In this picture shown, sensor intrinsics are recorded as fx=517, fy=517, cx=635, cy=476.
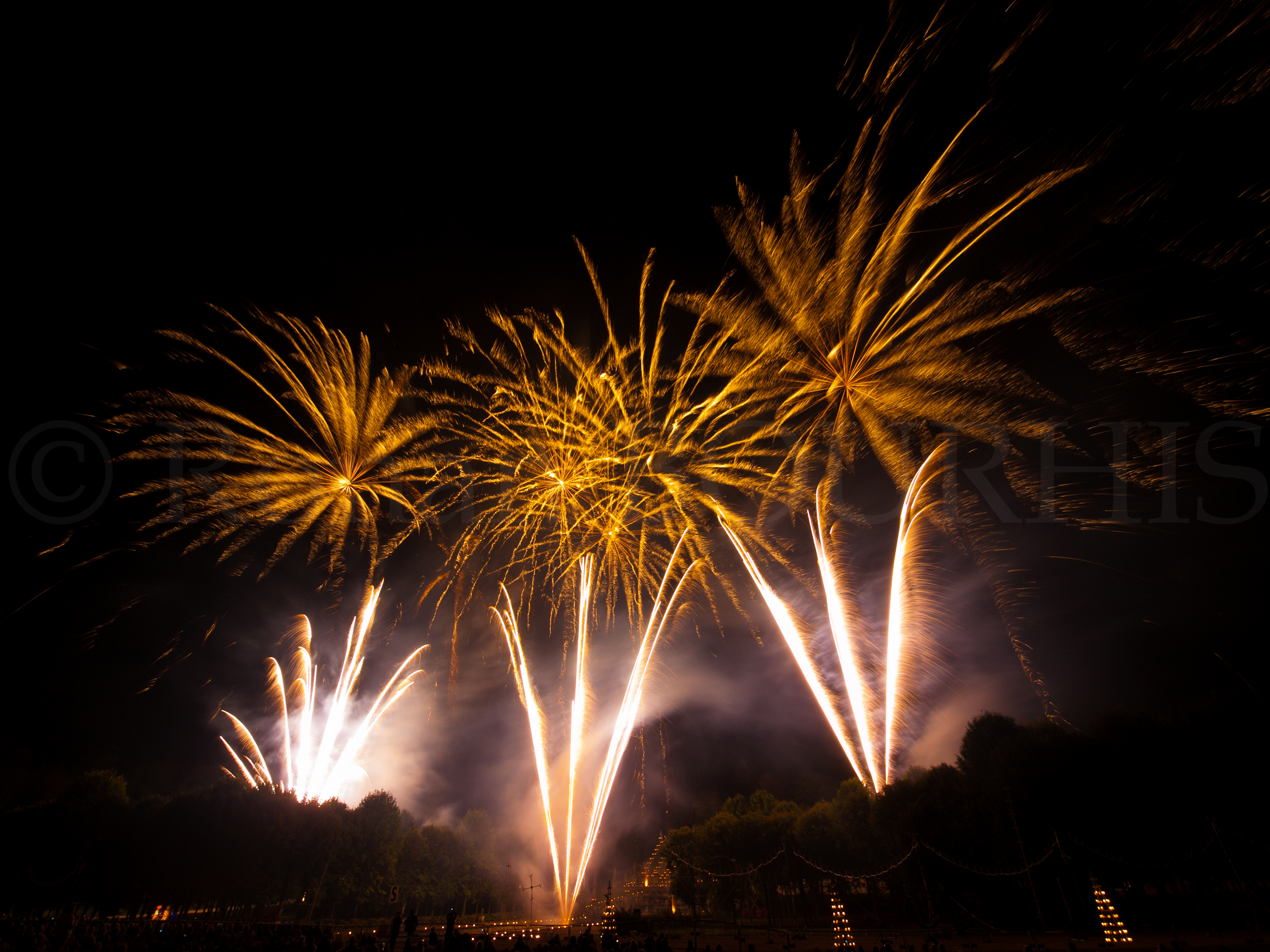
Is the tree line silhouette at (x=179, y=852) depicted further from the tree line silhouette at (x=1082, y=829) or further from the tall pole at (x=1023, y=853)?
the tall pole at (x=1023, y=853)

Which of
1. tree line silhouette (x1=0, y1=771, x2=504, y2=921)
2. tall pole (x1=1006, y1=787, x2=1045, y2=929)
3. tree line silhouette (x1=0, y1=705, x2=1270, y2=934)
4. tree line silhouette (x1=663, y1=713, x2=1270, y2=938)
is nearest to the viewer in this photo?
tree line silhouette (x1=663, y1=713, x2=1270, y2=938)

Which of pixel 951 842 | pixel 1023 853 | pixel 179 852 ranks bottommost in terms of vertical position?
pixel 1023 853

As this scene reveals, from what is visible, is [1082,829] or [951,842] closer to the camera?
[1082,829]

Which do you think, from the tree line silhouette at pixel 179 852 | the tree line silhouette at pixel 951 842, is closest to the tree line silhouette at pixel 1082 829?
the tree line silhouette at pixel 951 842

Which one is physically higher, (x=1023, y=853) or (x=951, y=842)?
(x=951, y=842)

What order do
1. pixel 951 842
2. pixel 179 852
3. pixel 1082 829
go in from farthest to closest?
pixel 179 852 < pixel 951 842 < pixel 1082 829

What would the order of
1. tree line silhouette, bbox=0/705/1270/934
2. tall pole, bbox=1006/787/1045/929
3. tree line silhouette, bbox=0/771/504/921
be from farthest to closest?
1. tree line silhouette, bbox=0/771/504/921
2. tree line silhouette, bbox=0/705/1270/934
3. tall pole, bbox=1006/787/1045/929

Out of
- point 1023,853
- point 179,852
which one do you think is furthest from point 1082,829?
point 179,852

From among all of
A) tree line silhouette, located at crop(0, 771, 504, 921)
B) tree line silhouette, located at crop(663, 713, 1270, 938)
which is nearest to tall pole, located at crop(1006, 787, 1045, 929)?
tree line silhouette, located at crop(663, 713, 1270, 938)

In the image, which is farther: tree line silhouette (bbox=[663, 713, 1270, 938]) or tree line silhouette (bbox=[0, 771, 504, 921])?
tree line silhouette (bbox=[0, 771, 504, 921])

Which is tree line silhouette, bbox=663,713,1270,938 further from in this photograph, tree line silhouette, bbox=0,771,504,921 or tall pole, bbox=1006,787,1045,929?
tree line silhouette, bbox=0,771,504,921

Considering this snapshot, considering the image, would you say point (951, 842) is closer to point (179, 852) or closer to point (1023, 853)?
point (1023, 853)

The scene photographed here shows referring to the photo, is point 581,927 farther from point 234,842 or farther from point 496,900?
point 496,900

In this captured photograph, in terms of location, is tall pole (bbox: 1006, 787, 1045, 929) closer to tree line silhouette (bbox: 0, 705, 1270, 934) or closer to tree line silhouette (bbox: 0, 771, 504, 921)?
tree line silhouette (bbox: 0, 705, 1270, 934)
